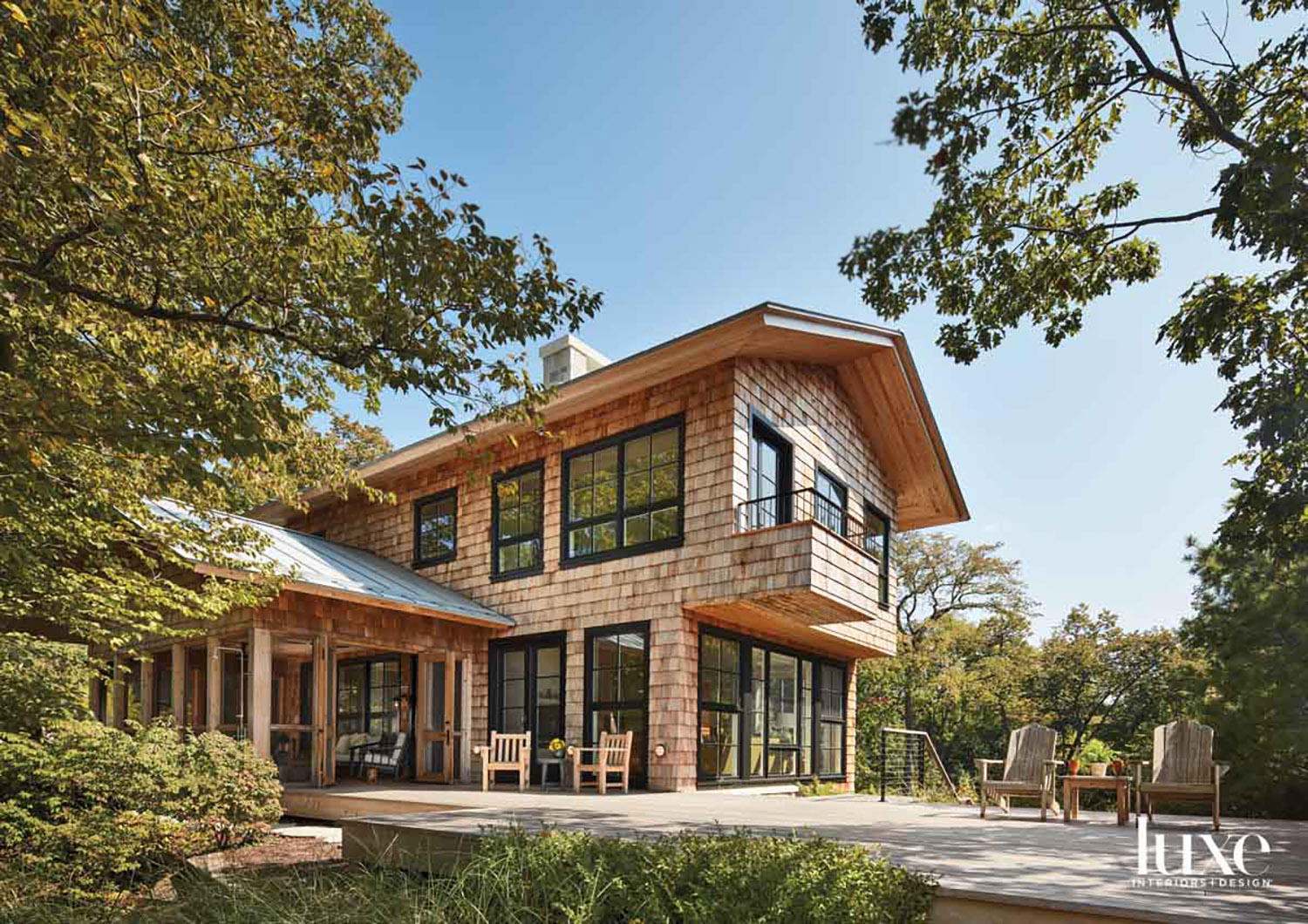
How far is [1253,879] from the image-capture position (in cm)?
448

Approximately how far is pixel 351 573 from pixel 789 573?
604 cm

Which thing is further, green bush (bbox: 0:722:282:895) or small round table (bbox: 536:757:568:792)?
small round table (bbox: 536:757:568:792)

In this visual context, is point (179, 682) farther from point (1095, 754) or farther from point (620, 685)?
point (1095, 754)

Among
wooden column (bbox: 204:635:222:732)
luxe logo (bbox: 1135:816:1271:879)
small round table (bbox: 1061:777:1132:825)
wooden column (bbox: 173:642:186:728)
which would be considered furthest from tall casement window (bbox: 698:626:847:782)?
wooden column (bbox: 173:642:186:728)

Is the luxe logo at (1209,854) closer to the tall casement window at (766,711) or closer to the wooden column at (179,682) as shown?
the tall casement window at (766,711)

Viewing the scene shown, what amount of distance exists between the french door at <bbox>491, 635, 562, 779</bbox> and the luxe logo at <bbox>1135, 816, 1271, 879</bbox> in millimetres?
7022

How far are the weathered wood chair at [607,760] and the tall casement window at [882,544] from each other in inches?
223

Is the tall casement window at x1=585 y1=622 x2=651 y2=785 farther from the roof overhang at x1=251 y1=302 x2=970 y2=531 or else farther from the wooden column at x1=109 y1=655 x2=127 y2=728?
the wooden column at x1=109 y1=655 x2=127 y2=728

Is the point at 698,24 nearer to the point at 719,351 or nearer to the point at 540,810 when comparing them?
the point at 719,351

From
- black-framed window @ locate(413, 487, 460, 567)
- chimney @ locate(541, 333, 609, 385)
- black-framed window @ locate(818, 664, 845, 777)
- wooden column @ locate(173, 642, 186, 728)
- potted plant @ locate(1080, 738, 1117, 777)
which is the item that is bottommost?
potted plant @ locate(1080, 738, 1117, 777)

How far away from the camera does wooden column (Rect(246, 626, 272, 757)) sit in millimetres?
9656

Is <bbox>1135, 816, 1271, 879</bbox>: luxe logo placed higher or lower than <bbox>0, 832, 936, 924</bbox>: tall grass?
lower

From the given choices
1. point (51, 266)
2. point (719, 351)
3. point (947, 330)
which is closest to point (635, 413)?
point (719, 351)

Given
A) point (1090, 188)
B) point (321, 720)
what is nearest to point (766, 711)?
point (321, 720)
